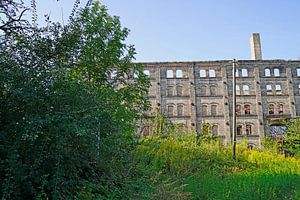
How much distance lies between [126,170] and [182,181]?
Answer: 237cm

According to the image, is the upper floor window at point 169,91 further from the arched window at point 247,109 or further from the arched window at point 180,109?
the arched window at point 247,109

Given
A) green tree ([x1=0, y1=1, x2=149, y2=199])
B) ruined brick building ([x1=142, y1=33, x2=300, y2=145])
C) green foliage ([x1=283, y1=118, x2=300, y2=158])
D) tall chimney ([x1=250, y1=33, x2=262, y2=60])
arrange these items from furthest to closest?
tall chimney ([x1=250, y1=33, x2=262, y2=60]), ruined brick building ([x1=142, y1=33, x2=300, y2=145]), green foliage ([x1=283, y1=118, x2=300, y2=158]), green tree ([x1=0, y1=1, x2=149, y2=199])

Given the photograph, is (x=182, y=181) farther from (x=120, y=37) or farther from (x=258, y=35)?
(x=258, y=35)

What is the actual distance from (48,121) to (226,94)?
37.0 metres

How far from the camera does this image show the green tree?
236 inches

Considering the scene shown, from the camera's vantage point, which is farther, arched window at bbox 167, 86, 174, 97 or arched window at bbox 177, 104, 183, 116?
arched window at bbox 167, 86, 174, 97

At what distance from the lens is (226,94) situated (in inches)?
1641

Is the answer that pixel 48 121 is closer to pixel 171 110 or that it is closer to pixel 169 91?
pixel 171 110

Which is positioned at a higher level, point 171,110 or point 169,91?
point 169,91

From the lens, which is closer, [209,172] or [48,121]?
[48,121]

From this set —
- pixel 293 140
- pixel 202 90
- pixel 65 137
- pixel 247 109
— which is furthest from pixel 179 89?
pixel 65 137

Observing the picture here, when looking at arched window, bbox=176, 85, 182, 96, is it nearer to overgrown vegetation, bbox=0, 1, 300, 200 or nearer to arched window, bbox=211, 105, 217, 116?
arched window, bbox=211, 105, 217, 116

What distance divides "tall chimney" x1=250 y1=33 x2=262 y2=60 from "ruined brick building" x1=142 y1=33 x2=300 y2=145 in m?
2.42

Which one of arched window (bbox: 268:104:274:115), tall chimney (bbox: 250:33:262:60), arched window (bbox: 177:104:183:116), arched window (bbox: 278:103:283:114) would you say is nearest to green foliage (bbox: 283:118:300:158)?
arched window (bbox: 268:104:274:115)
